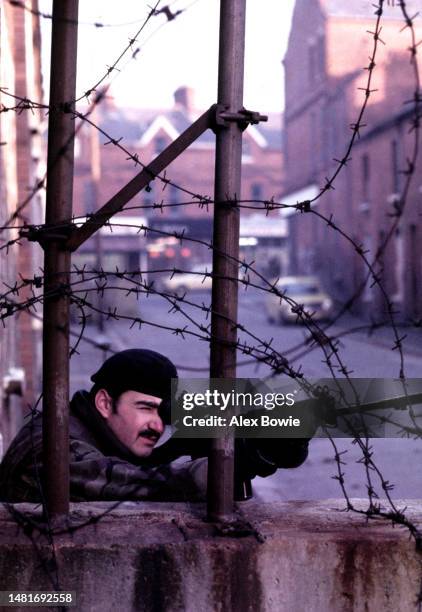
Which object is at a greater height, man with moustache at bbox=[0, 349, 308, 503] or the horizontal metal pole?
the horizontal metal pole

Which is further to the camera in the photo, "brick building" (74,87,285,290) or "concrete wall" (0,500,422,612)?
"brick building" (74,87,285,290)

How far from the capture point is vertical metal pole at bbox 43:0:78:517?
2.18m

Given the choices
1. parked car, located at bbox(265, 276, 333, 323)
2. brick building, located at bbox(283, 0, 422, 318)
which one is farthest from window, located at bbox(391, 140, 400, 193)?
parked car, located at bbox(265, 276, 333, 323)

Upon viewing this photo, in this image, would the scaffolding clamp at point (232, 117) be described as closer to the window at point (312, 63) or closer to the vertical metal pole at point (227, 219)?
the vertical metal pole at point (227, 219)

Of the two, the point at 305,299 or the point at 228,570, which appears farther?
the point at 305,299

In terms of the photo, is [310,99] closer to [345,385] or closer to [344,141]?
[344,141]

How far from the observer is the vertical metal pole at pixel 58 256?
218 centimetres

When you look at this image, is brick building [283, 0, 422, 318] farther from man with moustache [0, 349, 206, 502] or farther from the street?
man with moustache [0, 349, 206, 502]

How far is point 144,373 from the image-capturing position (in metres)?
2.74

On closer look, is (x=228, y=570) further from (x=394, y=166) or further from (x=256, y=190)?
(x=256, y=190)

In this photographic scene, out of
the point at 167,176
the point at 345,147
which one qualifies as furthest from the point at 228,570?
the point at 167,176

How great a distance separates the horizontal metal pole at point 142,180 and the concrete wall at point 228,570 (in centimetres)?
72

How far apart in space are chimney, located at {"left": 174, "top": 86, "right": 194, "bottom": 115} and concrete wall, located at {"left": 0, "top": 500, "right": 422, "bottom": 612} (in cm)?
5864

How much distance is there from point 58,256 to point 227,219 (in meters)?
0.42
